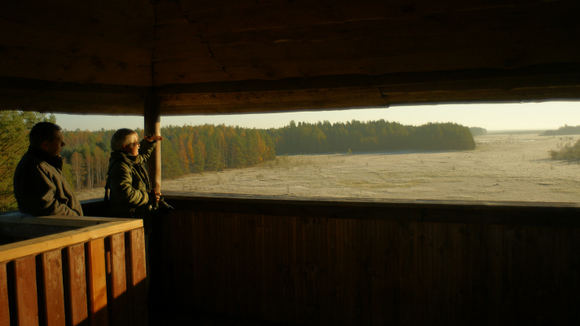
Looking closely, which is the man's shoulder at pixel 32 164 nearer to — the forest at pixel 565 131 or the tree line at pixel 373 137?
the tree line at pixel 373 137

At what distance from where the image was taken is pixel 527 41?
2.44 m

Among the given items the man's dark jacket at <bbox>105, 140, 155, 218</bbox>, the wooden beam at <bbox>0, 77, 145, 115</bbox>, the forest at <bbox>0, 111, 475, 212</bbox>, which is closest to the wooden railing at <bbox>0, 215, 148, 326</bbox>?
the man's dark jacket at <bbox>105, 140, 155, 218</bbox>

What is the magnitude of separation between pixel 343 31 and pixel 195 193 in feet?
7.66

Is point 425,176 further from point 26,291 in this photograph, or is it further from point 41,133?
point 26,291

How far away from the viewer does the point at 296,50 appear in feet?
9.34

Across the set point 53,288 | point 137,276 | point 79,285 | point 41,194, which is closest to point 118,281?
point 137,276

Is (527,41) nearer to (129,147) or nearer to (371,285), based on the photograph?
(371,285)

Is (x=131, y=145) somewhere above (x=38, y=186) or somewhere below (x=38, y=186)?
above

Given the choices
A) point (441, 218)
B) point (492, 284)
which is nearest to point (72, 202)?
point (441, 218)

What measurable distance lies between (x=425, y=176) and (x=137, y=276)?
1286 cm

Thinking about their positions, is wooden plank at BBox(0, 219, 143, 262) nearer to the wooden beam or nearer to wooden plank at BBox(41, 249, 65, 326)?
wooden plank at BBox(41, 249, 65, 326)

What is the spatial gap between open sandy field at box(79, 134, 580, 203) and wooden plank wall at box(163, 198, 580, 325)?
0.29 metres

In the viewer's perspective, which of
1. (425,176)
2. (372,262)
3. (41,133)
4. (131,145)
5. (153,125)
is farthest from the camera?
(425,176)

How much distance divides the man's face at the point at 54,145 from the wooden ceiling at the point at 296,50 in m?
0.77
